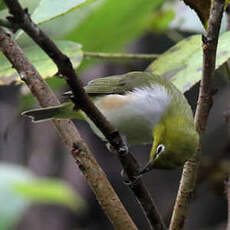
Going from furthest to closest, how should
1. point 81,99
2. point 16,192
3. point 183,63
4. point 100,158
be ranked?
1. point 100,158
2. point 16,192
3. point 183,63
4. point 81,99

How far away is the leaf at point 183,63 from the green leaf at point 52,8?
34 cm

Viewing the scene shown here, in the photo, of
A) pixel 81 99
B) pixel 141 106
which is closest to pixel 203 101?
pixel 81 99

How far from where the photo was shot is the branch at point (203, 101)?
102 cm

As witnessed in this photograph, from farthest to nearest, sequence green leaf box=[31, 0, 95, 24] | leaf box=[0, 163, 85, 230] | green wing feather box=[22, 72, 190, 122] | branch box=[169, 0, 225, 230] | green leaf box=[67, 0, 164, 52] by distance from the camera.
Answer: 1. green leaf box=[67, 0, 164, 52]
2. green wing feather box=[22, 72, 190, 122]
3. leaf box=[0, 163, 85, 230]
4. green leaf box=[31, 0, 95, 24]
5. branch box=[169, 0, 225, 230]

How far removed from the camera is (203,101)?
1.13 meters

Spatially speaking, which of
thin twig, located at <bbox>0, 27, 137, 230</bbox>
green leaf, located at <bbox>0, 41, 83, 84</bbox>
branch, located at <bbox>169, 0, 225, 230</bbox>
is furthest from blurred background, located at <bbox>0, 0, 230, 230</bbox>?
branch, located at <bbox>169, 0, 225, 230</bbox>

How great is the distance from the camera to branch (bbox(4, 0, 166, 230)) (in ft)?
2.33

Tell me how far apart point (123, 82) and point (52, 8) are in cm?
60

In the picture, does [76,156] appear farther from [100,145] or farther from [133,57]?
[100,145]

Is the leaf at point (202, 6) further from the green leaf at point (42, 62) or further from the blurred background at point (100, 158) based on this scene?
the blurred background at point (100, 158)

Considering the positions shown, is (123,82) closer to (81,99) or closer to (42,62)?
(42,62)

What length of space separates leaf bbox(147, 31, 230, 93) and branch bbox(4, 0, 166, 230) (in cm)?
45

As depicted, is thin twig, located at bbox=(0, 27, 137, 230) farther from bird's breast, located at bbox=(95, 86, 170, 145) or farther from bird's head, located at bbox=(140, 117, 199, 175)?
bird's breast, located at bbox=(95, 86, 170, 145)

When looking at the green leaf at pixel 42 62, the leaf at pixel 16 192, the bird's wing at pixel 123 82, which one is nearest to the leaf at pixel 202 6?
the green leaf at pixel 42 62
